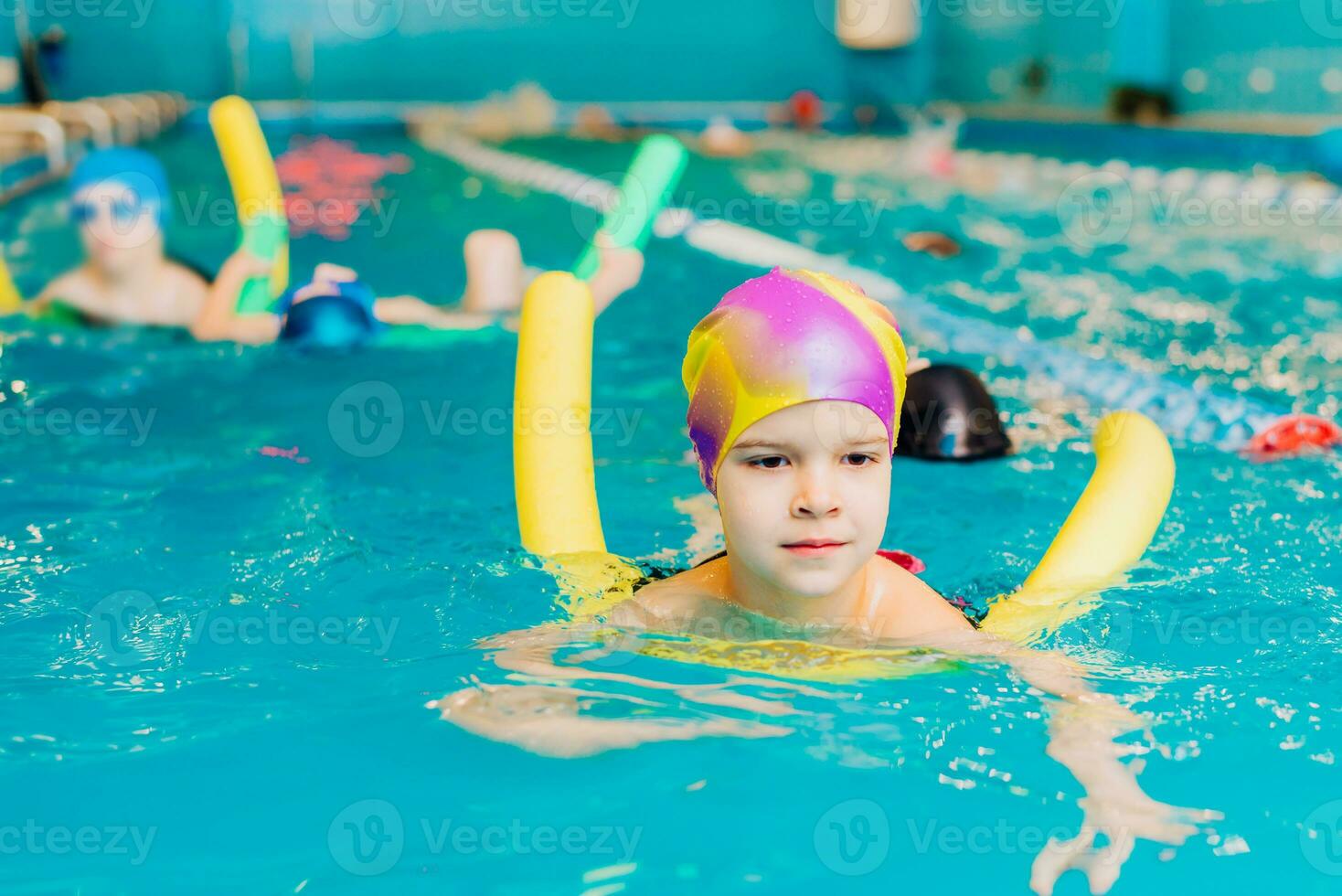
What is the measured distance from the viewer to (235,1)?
784 inches

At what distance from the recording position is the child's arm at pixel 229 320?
5844 millimetres

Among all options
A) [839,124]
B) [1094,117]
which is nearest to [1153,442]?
[1094,117]

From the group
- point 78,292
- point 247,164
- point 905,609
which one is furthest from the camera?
point 247,164

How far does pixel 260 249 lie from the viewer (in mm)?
6137

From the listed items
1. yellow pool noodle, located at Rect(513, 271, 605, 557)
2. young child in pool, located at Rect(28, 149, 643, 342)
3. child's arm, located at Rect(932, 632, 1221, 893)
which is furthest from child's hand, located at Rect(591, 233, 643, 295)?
child's arm, located at Rect(932, 632, 1221, 893)

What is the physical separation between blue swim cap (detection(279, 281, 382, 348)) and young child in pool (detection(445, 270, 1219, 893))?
3.32 metres

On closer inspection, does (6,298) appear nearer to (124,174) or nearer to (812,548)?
(124,174)

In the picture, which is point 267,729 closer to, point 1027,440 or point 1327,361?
point 1027,440

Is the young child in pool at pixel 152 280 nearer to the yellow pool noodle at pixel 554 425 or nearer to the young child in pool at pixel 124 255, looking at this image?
the young child in pool at pixel 124 255

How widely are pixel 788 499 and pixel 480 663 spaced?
728 millimetres

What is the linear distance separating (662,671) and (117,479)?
2111 millimetres

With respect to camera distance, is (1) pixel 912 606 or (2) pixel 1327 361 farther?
(2) pixel 1327 361

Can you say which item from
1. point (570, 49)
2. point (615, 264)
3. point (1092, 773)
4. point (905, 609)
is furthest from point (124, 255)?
point (570, 49)

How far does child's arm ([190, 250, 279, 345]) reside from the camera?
19.2 feet
